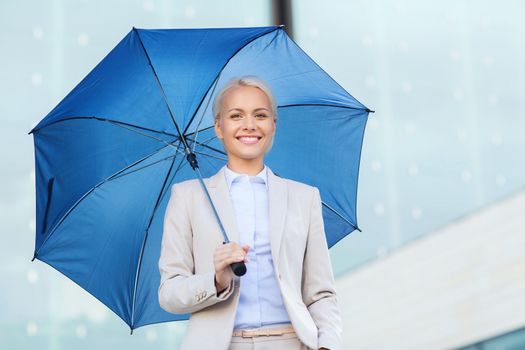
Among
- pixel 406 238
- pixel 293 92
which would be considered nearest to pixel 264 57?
pixel 293 92

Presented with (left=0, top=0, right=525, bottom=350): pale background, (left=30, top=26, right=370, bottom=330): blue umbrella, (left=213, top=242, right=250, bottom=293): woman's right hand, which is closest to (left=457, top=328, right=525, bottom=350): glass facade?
(left=0, top=0, right=525, bottom=350): pale background

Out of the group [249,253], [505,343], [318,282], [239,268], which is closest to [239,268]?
[239,268]

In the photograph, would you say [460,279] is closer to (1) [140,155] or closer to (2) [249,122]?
(1) [140,155]

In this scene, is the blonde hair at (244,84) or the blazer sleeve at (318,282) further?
the blonde hair at (244,84)

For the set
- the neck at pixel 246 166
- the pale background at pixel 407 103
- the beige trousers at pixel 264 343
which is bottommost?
the beige trousers at pixel 264 343

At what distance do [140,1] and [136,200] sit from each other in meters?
1.25

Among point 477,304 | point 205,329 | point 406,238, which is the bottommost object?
point 205,329

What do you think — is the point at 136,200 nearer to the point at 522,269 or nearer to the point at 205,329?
the point at 205,329

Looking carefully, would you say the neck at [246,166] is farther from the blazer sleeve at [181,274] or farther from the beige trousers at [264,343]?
the beige trousers at [264,343]

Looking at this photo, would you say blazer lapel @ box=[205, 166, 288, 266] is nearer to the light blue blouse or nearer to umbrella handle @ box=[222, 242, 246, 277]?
the light blue blouse

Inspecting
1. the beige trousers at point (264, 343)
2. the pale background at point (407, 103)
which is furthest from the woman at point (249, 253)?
the pale background at point (407, 103)

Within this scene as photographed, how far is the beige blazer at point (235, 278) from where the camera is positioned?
65.2 inches

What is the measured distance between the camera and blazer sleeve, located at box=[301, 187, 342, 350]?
1.77 m

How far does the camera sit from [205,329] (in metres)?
1.67
